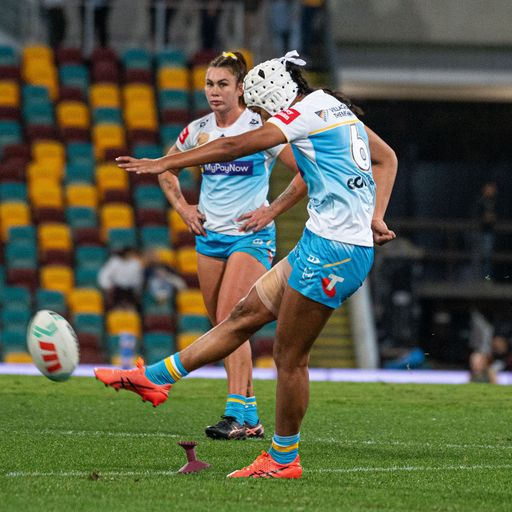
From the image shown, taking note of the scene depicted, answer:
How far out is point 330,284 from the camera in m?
6.29

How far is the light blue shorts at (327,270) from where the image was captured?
629 cm

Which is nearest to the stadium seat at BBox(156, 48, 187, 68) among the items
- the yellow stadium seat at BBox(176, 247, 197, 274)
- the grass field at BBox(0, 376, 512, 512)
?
the yellow stadium seat at BBox(176, 247, 197, 274)

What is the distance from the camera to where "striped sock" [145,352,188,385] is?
690 cm

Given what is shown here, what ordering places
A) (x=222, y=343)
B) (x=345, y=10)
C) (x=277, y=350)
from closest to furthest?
(x=277, y=350)
(x=222, y=343)
(x=345, y=10)

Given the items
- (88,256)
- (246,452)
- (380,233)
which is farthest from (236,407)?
(88,256)

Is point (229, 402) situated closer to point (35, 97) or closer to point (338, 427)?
point (338, 427)

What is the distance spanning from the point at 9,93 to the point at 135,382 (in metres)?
14.9

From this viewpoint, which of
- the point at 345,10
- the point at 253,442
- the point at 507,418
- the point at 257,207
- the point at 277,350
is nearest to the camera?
the point at 277,350

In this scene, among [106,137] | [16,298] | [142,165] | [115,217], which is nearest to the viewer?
[142,165]

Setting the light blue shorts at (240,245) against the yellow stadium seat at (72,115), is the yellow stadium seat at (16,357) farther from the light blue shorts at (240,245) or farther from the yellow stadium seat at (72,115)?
the light blue shorts at (240,245)

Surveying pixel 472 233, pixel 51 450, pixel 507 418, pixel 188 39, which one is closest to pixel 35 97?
pixel 188 39

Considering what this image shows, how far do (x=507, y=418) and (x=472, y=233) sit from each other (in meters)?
14.6

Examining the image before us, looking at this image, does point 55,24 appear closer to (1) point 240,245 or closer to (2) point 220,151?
(1) point 240,245

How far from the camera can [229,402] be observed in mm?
8211
